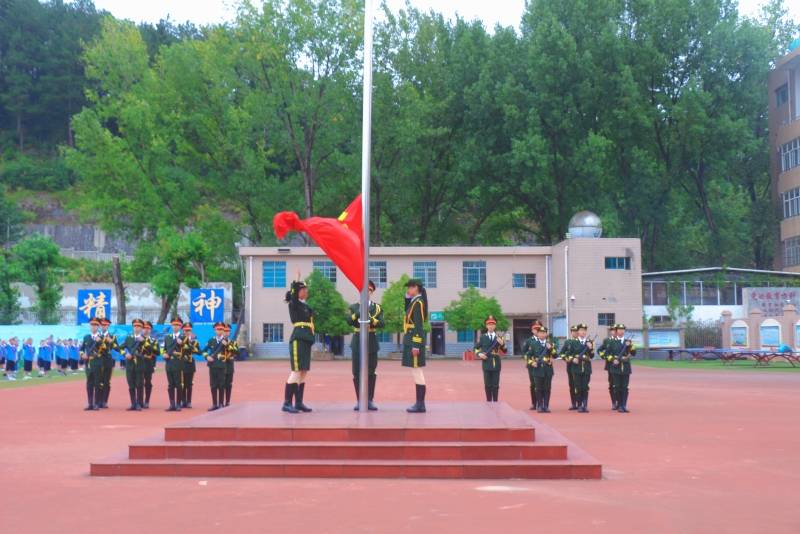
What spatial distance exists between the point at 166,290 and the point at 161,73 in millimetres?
18417

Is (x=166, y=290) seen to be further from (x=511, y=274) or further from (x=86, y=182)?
(x=511, y=274)

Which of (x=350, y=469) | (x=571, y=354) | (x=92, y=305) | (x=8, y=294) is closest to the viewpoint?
(x=350, y=469)

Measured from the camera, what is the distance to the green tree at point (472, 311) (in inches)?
1949

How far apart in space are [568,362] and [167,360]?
777cm

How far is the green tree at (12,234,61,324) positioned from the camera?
49469 millimetres

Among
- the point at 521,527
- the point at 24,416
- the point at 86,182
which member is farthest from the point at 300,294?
the point at 86,182

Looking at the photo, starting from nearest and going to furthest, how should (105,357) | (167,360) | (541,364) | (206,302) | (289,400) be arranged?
(289,400) < (541,364) < (167,360) < (105,357) < (206,302)

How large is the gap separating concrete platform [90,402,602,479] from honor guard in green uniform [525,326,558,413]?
20.5 ft

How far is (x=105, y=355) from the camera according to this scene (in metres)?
17.8

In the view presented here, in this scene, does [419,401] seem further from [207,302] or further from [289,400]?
[207,302]

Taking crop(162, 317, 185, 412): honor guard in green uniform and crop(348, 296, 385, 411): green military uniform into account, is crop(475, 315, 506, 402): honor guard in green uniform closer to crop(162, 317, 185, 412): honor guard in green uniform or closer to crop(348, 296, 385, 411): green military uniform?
crop(348, 296, 385, 411): green military uniform

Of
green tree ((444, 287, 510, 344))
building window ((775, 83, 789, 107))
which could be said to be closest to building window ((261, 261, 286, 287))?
green tree ((444, 287, 510, 344))

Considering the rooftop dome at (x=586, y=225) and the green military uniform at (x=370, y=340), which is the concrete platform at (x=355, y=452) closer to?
the green military uniform at (x=370, y=340)

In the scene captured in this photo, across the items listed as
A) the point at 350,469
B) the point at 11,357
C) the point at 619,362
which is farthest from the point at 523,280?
the point at 350,469
